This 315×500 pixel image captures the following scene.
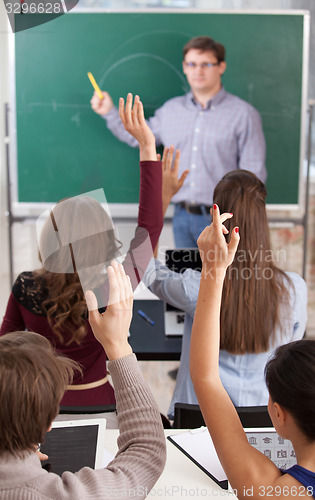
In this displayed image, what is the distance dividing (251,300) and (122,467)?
2.96 ft

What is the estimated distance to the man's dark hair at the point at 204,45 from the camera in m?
3.20

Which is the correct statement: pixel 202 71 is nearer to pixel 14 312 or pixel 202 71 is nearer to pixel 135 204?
pixel 135 204

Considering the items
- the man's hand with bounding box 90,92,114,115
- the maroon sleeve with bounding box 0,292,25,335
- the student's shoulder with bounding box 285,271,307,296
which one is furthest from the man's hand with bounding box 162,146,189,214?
the man's hand with bounding box 90,92,114,115

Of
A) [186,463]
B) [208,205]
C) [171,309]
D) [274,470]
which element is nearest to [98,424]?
[186,463]

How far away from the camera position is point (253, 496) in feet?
2.71

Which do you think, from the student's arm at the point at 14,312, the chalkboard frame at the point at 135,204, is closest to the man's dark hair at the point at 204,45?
the chalkboard frame at the point at 135,204

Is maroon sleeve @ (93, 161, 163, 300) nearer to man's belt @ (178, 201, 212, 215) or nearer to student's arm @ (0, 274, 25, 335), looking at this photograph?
student's arm @ (0, 274, 25, 335)

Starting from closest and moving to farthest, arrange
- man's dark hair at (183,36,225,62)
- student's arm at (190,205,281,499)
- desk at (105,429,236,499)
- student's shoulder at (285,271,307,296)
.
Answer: student's arm at (190,205,281,499) < desk at (105,429,236,499) < student's shoulder at (285,271,307,296) < man's dark hair at (183,36,225,62)

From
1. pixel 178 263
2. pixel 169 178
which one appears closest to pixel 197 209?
pixel 178 263

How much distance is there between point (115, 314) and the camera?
31.9 inches

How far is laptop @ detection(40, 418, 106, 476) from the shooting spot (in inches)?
43.9

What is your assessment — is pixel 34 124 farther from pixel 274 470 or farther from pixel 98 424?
pixel 274 470

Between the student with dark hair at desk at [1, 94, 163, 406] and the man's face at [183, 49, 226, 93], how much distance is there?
5.92 ft

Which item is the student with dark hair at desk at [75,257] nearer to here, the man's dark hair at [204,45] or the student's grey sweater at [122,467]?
the student's grey sweater at [122,467]
